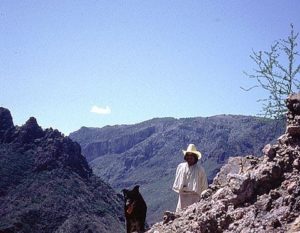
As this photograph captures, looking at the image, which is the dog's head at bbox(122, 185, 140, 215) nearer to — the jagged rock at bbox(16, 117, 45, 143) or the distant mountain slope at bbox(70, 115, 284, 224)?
the jagged rock at bbox(16, 117, 45, 143)

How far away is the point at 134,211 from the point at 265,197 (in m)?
2.80

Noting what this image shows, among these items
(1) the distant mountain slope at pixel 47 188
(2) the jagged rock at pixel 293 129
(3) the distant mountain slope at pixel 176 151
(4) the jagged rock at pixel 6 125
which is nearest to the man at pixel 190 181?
(2) the jagged rock at pixel 293 129

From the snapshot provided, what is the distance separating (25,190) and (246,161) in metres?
67.7

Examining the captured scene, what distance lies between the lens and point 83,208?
71062 millimetres

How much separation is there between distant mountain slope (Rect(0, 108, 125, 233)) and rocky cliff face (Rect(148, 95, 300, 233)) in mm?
51605

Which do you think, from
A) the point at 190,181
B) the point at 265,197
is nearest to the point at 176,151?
the point at 190,181

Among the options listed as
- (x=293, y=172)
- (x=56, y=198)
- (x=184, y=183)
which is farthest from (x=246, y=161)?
(x=56, y=198)

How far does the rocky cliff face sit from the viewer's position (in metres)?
4.06

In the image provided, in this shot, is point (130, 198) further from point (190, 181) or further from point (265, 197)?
point (265, 197)

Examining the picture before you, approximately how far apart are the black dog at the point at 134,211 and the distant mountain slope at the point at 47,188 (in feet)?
162

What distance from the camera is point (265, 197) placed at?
441 centimetres

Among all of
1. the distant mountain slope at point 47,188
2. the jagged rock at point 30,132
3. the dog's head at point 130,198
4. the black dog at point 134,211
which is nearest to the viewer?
the black dog at point 134,211

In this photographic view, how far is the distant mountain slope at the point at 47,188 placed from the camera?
6206 cm

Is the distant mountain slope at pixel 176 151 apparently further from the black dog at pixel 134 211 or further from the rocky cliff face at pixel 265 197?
the rocky cliff face at pixel 265 197
